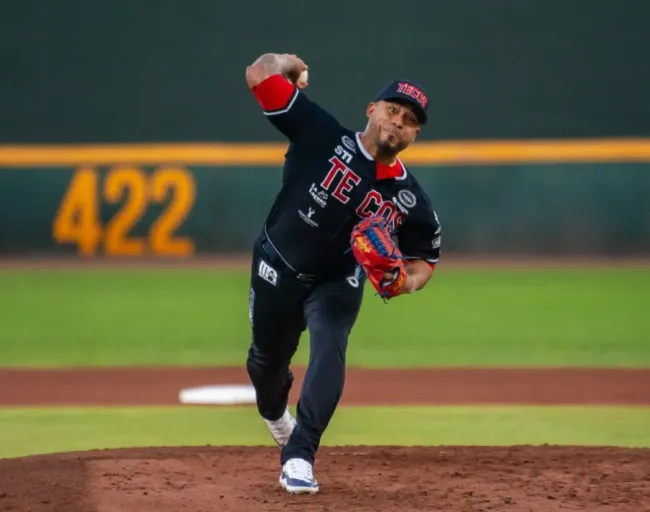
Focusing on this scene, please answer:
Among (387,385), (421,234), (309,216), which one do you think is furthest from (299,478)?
(387,385)

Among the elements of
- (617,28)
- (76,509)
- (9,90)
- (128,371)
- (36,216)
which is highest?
(617,28)

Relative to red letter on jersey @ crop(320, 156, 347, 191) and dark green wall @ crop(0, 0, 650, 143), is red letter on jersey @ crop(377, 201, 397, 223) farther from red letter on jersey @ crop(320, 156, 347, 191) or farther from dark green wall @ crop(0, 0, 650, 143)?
dark green wall @ crop(0, 0, 650, 143)

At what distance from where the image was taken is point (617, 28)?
1786 cm

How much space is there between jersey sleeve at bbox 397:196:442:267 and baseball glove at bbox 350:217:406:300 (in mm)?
271

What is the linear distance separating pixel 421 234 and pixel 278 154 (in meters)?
11.7

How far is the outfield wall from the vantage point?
16.8 meters

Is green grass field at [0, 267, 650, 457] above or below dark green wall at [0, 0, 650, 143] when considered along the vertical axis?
below

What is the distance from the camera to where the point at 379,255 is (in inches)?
194

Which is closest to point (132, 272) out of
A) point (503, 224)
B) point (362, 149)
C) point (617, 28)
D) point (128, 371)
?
point (503, 224)

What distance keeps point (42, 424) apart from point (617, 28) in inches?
512

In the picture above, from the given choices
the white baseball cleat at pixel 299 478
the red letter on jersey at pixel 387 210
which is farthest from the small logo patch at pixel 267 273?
the white baseball cleat at pixel 299 478

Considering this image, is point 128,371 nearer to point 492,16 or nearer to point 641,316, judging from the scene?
point 641,316

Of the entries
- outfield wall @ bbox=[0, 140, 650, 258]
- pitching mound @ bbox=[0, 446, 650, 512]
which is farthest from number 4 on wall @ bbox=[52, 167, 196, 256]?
pitching mound @ bbox=[0, 446, 650, 512]

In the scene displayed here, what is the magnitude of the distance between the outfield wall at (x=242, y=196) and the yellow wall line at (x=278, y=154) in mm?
14
